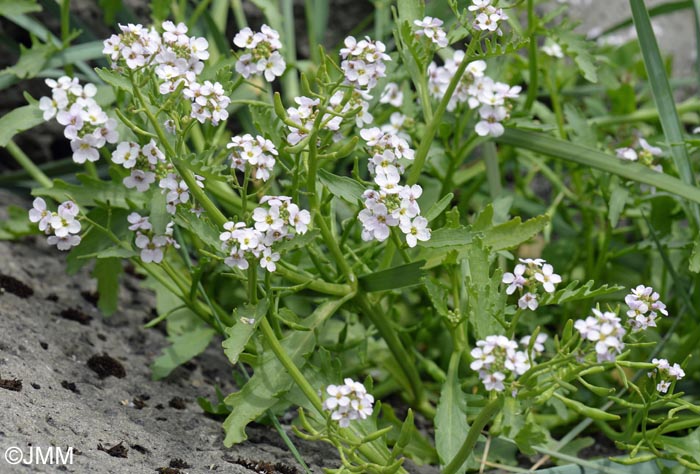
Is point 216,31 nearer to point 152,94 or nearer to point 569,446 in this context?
point 152,94

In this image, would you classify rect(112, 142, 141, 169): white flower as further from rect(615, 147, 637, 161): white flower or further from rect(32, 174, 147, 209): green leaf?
rect(615, 147, 637, 161): white flower

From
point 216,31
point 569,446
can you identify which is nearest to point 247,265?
point 569,446

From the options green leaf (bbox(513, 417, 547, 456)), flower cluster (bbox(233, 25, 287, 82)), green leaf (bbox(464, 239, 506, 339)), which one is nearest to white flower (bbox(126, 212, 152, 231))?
flower cluster (bbox(233, 25, 287, 82))

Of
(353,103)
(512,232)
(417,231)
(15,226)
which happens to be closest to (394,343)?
(512,232)

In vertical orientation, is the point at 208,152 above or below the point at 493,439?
above

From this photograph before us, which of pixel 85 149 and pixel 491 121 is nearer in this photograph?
pixel 85 149

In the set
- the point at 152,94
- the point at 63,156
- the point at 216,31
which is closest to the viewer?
the point at 152,94

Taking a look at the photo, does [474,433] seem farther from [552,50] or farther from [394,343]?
[552,50]
